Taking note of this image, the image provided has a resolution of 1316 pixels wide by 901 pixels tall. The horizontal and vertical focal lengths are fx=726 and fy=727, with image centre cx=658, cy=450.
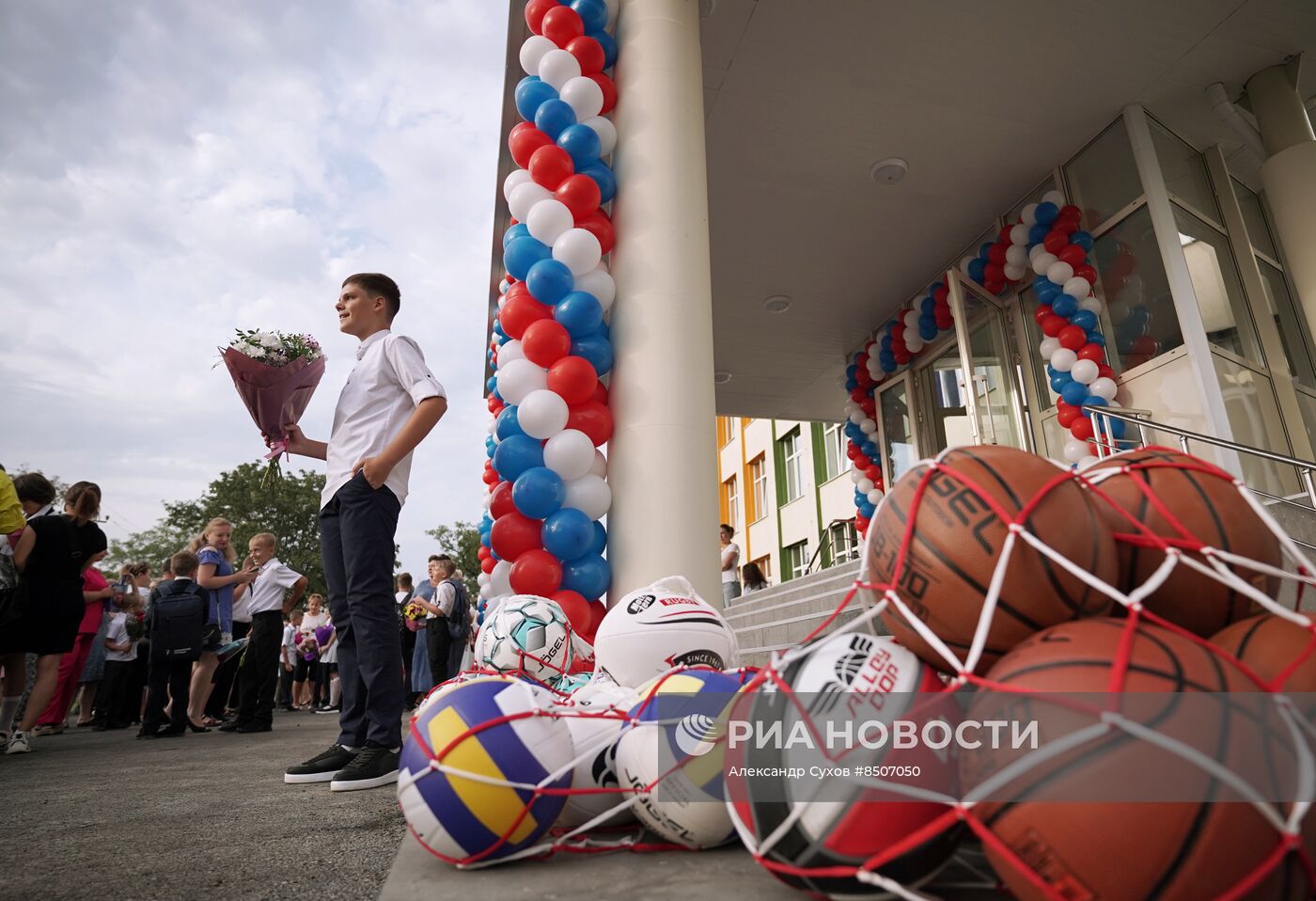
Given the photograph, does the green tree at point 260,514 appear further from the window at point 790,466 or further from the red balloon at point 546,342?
the red balloon at point 546,342

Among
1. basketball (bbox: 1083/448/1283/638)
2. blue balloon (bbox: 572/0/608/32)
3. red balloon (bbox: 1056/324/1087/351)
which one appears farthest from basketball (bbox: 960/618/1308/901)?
red balloon (bbox: 1056/324/1087/351)

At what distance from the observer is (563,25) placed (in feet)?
13.8

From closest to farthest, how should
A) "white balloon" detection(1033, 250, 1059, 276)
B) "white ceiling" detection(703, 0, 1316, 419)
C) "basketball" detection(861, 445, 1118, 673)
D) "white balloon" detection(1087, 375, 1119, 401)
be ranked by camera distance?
"basketball" detection(861, 445, 1118, 673) < "white ceiling" detection(703, 0, 1316, 419) < "white balloon" detection(1087, 375, 1119, 401) < "white balloon" detection(1033, 250, 1059, 276)

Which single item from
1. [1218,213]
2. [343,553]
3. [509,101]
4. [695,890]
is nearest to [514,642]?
[343,553]

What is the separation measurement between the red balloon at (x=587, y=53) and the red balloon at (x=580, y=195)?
763 millimetres

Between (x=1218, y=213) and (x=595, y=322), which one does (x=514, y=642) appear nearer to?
(x=595, y=322)

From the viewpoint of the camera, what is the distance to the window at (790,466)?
19.7 meters

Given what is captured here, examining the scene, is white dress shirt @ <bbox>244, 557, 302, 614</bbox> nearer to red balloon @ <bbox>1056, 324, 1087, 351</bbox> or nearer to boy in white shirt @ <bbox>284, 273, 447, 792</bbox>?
boy in white shirt @ <bbox>284, 273, 447, 792</bbox>

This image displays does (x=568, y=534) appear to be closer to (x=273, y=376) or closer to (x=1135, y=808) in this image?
(x=273, y=376)

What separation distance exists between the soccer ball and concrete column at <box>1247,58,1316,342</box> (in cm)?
690

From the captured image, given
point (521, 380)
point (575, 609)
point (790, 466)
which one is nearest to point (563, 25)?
point (521, 380)

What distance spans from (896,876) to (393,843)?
50.0 inches

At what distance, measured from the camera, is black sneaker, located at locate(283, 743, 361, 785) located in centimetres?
282

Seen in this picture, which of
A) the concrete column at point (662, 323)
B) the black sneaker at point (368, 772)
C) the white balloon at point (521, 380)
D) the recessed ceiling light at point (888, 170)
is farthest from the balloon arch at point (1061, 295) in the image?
the black sneaker at point (368, 772)
